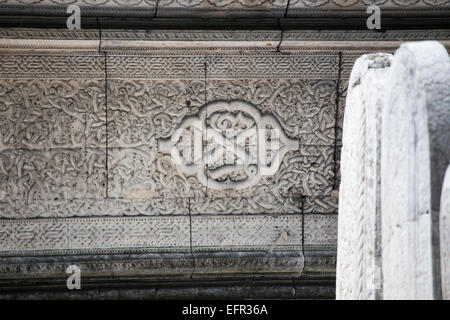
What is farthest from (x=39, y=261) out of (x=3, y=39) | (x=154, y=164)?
(x=3, y=39)

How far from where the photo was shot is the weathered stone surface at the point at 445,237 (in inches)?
62.6

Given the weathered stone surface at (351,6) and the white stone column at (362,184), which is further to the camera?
the weathered stone surface at (351,6)

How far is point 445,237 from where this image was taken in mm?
1595

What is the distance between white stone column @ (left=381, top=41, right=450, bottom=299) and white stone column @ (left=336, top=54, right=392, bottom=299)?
0.10m

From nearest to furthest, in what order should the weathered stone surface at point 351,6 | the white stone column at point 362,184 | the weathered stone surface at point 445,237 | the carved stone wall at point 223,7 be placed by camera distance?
the weathered stone surface at point 445,237 → the white stone column at point 362,184 → the carved stone wall at point 223,7 → the weathered stone surface at point 351,6

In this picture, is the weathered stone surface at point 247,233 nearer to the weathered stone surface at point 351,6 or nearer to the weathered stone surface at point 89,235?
the weathered stone surface at point 89,235

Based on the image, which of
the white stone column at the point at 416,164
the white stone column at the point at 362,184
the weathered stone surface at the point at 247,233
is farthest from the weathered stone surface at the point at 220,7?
the white stone column at the point at 416,164

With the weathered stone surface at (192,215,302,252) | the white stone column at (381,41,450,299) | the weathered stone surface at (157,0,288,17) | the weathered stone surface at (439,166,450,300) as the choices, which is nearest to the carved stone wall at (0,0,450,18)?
the weathered stone surface at (157,0,288,17)

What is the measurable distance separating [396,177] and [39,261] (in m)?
2.98

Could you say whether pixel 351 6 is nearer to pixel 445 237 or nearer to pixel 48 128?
pixel 48 128

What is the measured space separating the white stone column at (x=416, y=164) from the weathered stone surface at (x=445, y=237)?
0.05 ft

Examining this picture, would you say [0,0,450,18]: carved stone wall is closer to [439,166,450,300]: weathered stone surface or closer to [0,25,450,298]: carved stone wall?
[0,25,450,298]: carved stone wall

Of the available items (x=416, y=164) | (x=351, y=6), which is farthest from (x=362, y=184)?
(x=351, y=6)

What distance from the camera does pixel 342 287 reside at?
7.34 ft
